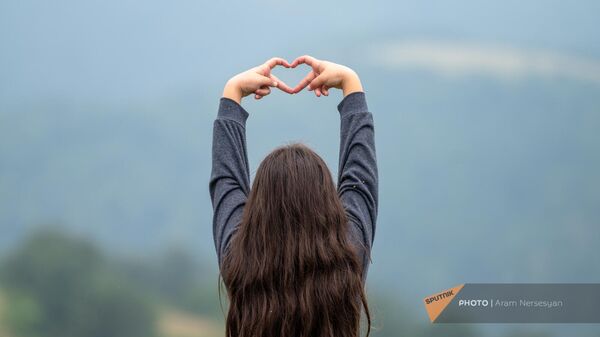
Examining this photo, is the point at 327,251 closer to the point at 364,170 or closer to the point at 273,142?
the point at 364,170

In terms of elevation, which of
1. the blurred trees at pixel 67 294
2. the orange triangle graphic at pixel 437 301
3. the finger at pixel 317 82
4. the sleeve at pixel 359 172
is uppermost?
the finger at pixel 317 82

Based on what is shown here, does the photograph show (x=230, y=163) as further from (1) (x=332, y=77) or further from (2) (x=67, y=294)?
(2) (x=67, y=294)

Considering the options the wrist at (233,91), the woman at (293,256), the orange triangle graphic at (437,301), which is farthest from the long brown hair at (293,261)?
the orange triangle graphic at (437,301)

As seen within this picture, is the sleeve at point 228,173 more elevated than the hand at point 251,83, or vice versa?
the hand at point 251,83

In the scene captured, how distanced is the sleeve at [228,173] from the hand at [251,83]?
21mm

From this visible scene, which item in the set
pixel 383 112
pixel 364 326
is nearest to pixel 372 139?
pixel 364 326

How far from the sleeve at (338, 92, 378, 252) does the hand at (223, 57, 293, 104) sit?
0.17 metres

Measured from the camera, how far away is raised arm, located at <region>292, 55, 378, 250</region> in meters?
1.08

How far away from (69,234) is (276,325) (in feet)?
2.99

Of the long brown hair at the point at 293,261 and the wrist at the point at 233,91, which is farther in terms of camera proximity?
the wrist at the point at 233,91

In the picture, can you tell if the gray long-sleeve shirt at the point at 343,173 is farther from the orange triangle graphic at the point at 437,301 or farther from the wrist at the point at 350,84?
the orange triangle graphic at the point at 437,301

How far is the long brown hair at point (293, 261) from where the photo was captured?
0.97 m

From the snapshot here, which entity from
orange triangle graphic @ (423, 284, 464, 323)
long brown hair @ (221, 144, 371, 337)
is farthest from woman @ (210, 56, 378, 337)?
orange triangle graphic @ (423, 284, 464, 323)

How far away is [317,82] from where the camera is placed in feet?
4.01
